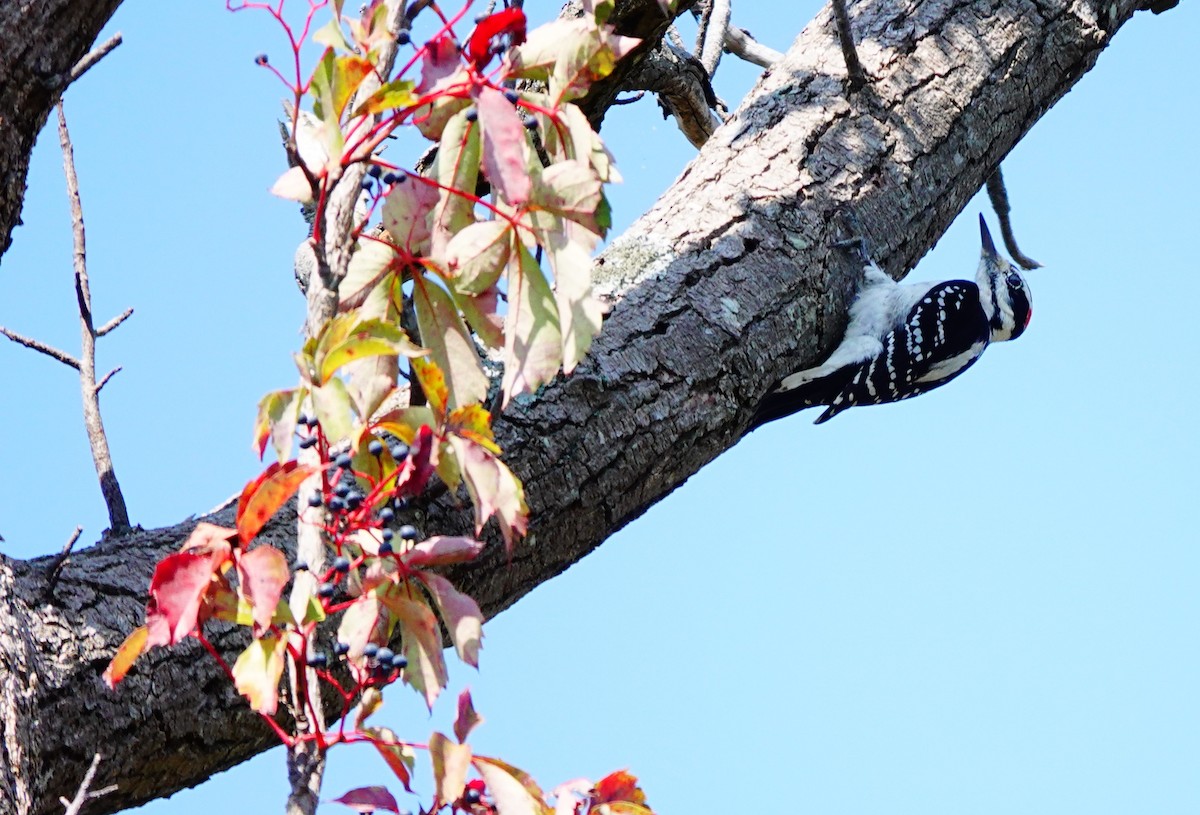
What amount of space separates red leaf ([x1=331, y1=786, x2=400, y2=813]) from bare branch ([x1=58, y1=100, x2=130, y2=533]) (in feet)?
3.46

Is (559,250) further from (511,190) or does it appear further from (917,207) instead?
(917,207)

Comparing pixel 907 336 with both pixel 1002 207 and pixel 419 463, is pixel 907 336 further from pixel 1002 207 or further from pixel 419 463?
pixel 419 463

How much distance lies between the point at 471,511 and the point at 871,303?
1.45 m

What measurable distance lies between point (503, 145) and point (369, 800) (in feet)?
2.56

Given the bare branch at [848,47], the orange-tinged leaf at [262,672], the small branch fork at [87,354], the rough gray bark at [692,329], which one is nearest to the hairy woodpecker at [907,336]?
the rough gray bark at [692,329]

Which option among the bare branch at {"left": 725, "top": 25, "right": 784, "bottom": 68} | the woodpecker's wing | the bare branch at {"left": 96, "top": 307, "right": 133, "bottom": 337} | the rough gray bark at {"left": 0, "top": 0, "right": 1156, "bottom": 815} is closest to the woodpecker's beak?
the woodpecker's wing

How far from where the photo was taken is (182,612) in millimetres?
1330

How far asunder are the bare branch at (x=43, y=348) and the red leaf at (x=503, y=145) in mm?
1405

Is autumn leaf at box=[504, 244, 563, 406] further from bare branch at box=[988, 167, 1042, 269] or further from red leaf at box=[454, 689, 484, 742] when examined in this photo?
bare branch at box=[988, 167, 1042, 269]

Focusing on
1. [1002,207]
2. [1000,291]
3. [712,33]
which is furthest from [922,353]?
[712,33]

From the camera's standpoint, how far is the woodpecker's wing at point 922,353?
424cm

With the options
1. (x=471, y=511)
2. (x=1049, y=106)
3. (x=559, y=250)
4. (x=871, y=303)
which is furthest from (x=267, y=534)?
(x=1049, y=106)

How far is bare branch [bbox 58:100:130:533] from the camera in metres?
2.31

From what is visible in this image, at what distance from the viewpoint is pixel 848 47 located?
3.03 meters
